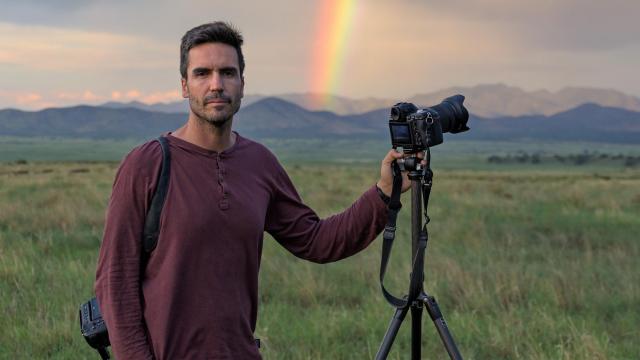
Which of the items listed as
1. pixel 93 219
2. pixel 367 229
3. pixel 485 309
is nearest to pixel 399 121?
pixel 367 229

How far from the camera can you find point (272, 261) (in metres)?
7.88

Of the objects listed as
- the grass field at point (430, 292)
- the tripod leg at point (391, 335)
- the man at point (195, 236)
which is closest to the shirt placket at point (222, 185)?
the man at point (195, 236)

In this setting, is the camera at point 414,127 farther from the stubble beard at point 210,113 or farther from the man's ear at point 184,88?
the man's ear at point 184,88

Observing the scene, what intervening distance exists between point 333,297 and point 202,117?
435 centimetres

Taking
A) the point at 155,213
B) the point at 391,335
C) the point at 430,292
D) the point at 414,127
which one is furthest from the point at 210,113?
→ the point at 430,292

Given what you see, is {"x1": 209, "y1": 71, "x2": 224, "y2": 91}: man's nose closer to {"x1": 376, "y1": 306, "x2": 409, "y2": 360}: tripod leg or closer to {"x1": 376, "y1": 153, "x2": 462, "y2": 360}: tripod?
{"x1": 376, "y1": 153, "x2": 462, "y2": 360}: tripod

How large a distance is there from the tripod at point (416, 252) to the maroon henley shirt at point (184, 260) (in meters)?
0.55

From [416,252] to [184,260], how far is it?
35.6 inches

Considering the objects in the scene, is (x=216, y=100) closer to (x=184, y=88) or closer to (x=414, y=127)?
(x=184, y=88)

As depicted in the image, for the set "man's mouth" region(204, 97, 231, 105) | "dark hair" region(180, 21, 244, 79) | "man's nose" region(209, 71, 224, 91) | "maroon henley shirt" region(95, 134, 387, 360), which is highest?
"dark hair" region(180, 21, 244, 79)

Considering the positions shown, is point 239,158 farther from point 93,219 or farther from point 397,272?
point 93,219

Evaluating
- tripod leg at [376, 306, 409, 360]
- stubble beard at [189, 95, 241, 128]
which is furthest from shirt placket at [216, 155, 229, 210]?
tripod leg at [376, 306, 409, 360]

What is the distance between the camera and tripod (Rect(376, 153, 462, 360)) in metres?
2.53

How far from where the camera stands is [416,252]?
2514 millimetres
